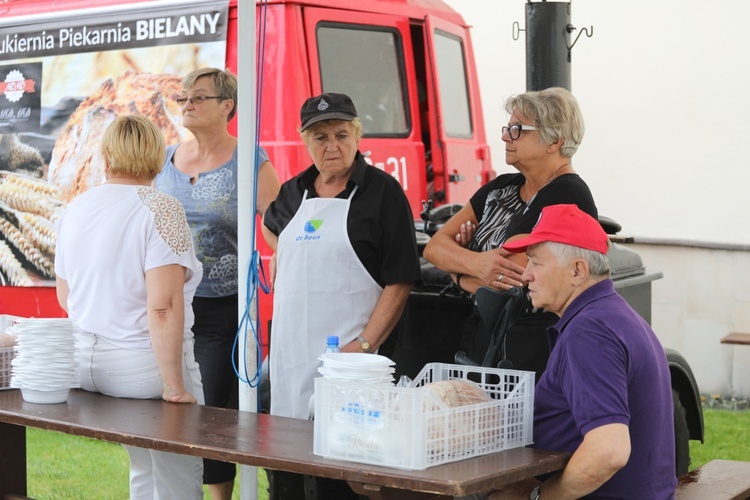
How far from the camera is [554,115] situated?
3.44 meters

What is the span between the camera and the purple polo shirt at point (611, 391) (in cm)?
249

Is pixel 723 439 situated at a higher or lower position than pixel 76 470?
lower

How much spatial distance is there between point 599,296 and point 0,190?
214 inches

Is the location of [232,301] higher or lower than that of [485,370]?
higher

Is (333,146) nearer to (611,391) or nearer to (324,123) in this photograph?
(324,123)

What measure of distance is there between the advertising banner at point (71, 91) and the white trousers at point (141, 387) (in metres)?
2.83

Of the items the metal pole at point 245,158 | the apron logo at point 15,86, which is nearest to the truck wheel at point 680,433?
the metal pole at point 245,158

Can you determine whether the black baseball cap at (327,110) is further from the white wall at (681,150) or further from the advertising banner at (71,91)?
the white wall at (681,150)

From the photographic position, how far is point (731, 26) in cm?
821

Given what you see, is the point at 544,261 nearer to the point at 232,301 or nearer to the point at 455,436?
the point at 455,436

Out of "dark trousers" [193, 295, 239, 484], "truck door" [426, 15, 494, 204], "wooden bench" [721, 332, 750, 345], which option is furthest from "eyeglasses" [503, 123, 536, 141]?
"wooden bench" [721, 332, 750, 345]

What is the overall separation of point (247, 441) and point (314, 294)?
35.1 inches

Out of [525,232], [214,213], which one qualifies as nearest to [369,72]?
[214,213]

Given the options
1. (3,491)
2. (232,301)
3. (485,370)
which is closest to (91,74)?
(232,301)
